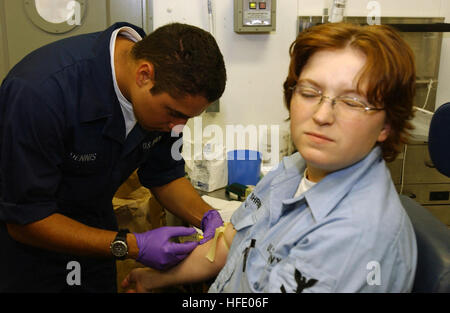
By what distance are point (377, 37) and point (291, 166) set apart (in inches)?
17.1

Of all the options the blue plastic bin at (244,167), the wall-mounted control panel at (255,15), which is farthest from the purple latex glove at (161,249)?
the wall-mounted control panel at (255,15)

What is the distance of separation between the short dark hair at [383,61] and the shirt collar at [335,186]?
4.2 inches

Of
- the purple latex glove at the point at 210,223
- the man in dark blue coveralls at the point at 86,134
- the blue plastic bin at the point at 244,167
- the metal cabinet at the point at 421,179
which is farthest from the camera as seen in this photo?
the metal cabinet at the point at 421,179

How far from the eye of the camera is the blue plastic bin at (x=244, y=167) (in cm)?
211

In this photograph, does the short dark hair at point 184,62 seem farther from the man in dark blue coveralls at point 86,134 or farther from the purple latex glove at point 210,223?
the purple latex glove at point 210,223

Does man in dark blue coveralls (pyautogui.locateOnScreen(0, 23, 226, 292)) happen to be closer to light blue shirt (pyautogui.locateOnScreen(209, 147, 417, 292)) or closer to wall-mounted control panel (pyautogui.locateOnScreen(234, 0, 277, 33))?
light blue shirt (pyautogui.locateOnScreen(209, 147, 417, 292))

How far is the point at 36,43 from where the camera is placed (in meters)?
2.19

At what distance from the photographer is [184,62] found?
1115 mm

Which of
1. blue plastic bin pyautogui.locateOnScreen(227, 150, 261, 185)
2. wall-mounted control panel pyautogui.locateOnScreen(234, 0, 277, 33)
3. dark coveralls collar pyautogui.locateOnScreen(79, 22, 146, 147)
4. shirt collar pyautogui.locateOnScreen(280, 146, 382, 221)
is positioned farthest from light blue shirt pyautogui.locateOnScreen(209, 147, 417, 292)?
wall-mounted control panel pyautogui.locateOnScreen(234, 0, 277, 33)

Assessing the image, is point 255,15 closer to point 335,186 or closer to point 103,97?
point 103,97

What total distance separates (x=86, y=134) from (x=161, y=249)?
1.52 ft

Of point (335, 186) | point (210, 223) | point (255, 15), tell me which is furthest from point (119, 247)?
point (255, 15)

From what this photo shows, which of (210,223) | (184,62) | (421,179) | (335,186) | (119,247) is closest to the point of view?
(335,186)

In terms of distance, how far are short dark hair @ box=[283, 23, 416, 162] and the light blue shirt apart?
114 mm
